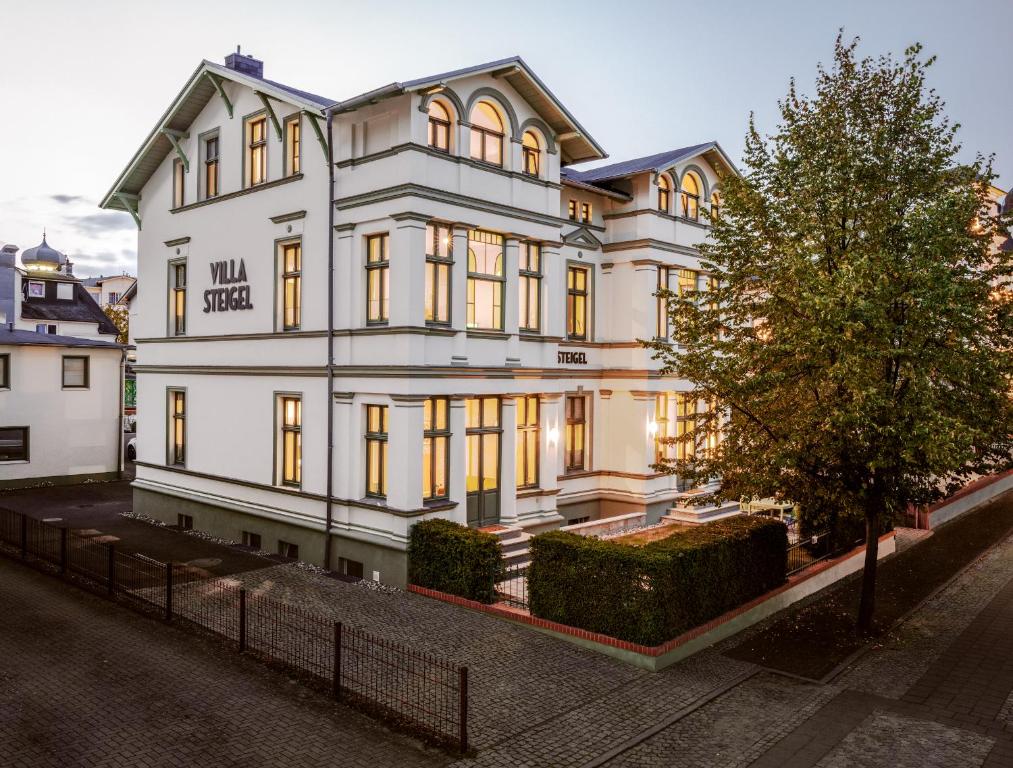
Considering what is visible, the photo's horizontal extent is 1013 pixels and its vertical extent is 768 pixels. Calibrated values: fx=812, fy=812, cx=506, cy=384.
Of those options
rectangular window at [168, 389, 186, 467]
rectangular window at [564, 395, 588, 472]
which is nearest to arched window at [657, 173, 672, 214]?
rectangular window at [564, 395, 588, 472]

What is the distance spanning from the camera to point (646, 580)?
13.6m

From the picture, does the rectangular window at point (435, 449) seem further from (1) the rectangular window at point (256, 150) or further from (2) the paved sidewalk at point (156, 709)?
(1) the rectangular window at point (256, 150)

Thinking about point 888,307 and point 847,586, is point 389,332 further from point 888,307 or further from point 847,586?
point 847,586

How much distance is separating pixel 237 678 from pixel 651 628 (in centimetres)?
674

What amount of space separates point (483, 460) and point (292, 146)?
9361mm

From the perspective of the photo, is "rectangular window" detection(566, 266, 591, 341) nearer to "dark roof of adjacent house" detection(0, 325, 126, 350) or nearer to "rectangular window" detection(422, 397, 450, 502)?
"rectangular window" detection(422, 397, 450, 502)

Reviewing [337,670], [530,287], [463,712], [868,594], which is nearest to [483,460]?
[530,287]

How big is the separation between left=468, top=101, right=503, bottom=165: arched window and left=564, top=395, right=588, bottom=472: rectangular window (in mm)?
7964

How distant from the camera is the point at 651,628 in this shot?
13.6m

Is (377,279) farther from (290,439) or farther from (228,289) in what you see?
(228,289)

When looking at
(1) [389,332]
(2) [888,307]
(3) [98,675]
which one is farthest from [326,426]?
(2) [888,307]

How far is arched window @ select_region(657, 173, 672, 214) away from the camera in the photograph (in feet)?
82.2

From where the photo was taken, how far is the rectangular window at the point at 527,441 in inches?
850

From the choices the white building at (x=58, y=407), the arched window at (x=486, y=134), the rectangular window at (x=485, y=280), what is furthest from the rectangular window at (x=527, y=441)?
the white building at (x=58, y=407)
